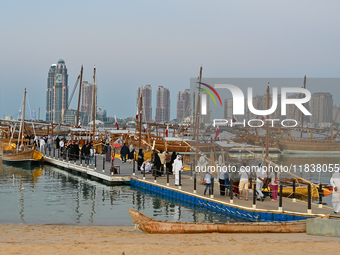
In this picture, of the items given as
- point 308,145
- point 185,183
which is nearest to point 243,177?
point 185,183

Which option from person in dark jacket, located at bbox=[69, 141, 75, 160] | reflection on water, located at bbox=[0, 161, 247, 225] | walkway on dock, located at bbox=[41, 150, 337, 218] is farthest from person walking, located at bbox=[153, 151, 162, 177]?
person in dark jacket, located at bbox=[69, 141, 75, 160]

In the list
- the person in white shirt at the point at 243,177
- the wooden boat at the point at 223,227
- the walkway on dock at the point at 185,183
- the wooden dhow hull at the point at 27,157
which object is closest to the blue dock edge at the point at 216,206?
the walkway on dock at the point at 185,183

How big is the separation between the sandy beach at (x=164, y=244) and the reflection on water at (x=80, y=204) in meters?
4.27

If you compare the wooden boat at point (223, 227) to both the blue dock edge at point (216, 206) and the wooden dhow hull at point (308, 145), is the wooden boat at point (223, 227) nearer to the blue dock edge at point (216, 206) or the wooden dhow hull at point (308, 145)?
the blue dock edge at point (216, 206)

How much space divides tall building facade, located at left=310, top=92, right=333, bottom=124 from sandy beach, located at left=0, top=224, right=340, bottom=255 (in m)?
12.9

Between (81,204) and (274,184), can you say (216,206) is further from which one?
(81,204)

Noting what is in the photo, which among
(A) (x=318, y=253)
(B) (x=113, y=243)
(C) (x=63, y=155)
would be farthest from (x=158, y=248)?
(C) (x=63, y=155)

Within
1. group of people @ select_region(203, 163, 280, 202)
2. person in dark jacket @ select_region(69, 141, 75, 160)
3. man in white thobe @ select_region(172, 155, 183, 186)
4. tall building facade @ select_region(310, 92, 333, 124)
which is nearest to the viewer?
group of people @ select_region(203, 163, 280, 202)

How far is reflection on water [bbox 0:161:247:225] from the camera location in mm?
17141

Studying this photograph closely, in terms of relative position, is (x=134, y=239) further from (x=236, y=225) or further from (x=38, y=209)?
(x=38, y=209)

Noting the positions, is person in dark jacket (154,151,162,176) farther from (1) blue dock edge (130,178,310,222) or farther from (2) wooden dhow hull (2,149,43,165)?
(2) wooden dhow hull (2,149,43,165)

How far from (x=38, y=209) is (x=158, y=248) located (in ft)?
35.8

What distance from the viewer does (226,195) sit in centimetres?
1905

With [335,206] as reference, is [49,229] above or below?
below
